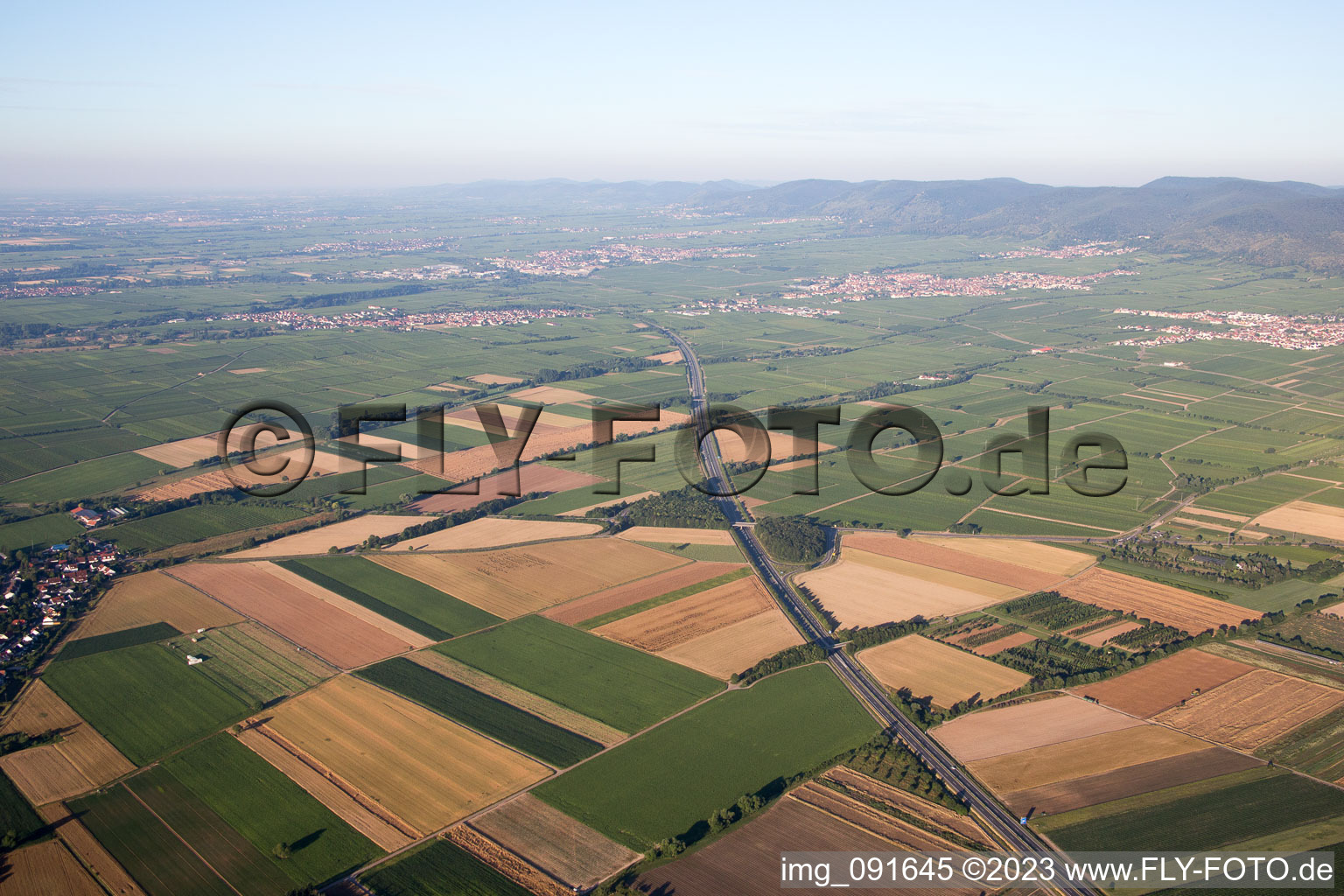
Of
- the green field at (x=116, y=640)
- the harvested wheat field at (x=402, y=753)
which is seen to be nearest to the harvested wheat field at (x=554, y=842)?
the harvested wheat field at (x=402, y=753)

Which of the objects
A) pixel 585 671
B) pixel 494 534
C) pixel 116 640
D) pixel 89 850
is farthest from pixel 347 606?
pixel 89 850

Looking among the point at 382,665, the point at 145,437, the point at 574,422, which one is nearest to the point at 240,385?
the point at 145,437

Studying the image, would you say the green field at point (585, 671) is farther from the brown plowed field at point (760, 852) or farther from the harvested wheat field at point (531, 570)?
the brown plowed field at point (760, 852)

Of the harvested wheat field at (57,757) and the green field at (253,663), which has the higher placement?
the green field at (253,663)

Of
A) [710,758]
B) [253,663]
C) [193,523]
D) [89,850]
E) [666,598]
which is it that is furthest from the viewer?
[193,523]

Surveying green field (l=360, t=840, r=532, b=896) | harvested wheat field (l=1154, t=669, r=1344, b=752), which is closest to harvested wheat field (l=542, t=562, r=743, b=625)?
green field (l=360, t=840, r=532, b=896)

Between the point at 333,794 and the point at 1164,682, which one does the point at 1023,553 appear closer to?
the point at 1164,682
